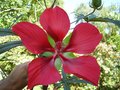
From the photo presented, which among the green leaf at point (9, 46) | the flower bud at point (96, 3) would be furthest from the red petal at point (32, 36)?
the flower bud at point (96, 3)

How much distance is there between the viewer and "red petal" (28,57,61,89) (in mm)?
458

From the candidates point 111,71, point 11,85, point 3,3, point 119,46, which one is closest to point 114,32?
point 119,46

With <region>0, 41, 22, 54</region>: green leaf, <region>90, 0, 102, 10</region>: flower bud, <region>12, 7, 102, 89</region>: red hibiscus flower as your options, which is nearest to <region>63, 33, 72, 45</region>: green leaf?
<region>12, 7, 102, 89</region>: red hibiscus flower

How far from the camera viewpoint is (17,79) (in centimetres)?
67

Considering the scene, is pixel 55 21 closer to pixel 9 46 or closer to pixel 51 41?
pixel 51 41

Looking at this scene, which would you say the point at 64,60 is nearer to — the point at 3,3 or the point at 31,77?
the point at 31,77

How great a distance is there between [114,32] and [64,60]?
7938 millimetres

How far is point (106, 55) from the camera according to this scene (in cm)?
618

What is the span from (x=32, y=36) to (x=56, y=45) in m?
0.05

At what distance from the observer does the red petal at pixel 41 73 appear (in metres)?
0.46

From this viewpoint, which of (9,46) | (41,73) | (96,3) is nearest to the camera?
(41,73)

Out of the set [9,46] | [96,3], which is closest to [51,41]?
[9,46]

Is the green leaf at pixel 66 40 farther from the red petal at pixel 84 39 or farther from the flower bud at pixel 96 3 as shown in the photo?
the flower bud at pixel 96 3

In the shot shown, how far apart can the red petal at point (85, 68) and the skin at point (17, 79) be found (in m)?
0.17
